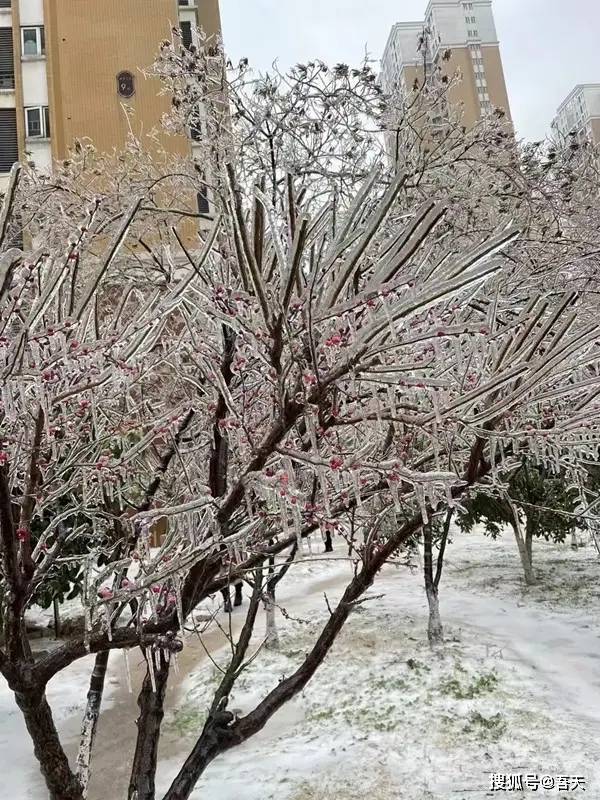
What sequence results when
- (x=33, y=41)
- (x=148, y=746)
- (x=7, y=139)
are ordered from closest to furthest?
(x=148, y=746)
(x=7, y=139)
(x=33, y=41)

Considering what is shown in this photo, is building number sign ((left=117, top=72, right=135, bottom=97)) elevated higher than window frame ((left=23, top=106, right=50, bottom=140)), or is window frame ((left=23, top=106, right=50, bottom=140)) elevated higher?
building number sign ((left=117, top=72, right=135, bottom=97))

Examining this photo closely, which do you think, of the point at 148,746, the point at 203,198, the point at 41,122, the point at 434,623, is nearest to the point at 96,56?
the point at 41,122

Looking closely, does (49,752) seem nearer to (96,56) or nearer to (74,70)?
(74,70)

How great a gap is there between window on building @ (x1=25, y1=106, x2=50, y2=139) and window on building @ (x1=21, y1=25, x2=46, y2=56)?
1785 millimetres

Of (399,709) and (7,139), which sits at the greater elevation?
(7,139)

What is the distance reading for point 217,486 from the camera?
10.6ft

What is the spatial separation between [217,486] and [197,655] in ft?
22.7

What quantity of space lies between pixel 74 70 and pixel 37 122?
5.99ft

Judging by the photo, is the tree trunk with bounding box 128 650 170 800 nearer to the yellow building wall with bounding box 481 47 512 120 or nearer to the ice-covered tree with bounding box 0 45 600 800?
the ice-covered tree with bounding box 0 45 600 800

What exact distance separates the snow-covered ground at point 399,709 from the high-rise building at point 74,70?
14.0 meters

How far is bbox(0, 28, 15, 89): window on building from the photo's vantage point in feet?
56.2

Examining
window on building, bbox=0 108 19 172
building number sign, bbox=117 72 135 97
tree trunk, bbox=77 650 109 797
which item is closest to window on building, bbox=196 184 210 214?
tree trunk, bbox=77 650 109 797

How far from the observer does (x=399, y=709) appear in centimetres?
663

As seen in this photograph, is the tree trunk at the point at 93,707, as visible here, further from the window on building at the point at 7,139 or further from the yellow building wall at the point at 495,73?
the yellow building wall at the point at 495,73
